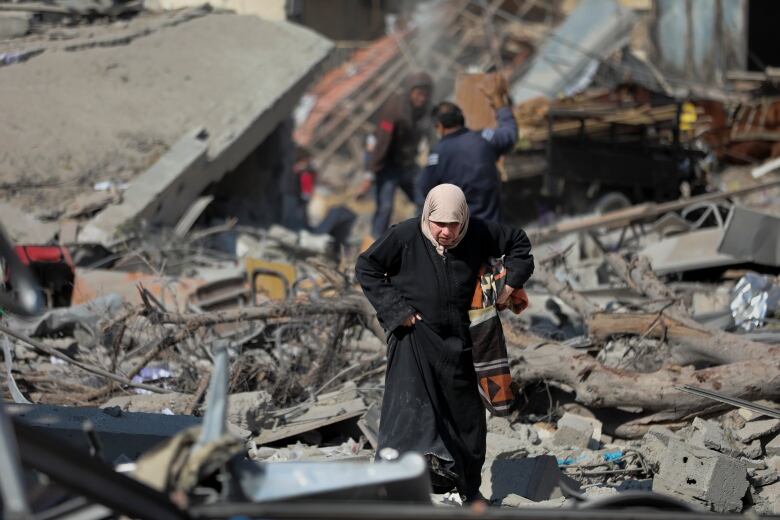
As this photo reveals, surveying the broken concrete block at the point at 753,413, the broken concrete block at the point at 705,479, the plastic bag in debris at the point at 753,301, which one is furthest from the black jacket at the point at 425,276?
the plastic bag in debris at the point at 753,301

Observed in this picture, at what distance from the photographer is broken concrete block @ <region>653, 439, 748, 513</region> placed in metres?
5.22

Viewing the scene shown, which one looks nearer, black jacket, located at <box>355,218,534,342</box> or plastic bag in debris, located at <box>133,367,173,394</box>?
black jacket, located at <box>355,218,534,342</box>

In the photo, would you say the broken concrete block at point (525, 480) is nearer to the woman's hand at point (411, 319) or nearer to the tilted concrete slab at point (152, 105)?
the woman's hand at point (411, 319)

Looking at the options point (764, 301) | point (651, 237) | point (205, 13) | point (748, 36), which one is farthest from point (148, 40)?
point (748, 36)

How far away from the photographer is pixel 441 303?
4.79m

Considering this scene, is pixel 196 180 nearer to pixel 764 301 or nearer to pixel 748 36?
pixel 764 301

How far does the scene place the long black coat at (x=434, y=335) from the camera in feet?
15.7

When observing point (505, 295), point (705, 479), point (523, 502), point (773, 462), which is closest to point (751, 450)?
point (773, 462)

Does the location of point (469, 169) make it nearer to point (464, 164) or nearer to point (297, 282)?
point (464, 164)

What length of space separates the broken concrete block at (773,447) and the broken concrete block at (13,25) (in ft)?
31.1

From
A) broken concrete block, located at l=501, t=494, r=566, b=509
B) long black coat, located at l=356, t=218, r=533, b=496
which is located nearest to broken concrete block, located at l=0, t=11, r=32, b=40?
long black coat, located at l=356, t=218, r=533, b=496

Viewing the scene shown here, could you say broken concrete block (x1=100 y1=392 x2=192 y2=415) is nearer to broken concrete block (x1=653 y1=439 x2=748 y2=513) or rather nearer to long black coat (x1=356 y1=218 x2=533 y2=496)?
long black coat (x1=356 y1=218 x2=533 y2=496)

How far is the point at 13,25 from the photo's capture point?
12.1 m

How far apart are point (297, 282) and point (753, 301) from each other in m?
3.44
